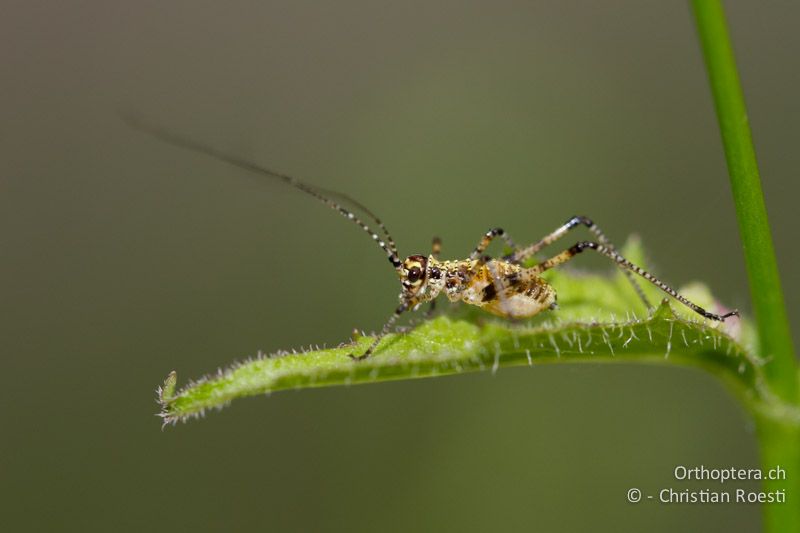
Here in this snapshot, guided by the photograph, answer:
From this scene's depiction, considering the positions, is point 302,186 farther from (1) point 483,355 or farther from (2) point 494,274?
(1) point 483,355

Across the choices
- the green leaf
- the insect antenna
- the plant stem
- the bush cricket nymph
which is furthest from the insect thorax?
the plant stem

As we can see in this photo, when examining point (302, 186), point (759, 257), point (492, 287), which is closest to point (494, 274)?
point (492, 287)

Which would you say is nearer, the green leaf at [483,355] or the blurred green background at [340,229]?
the green leaf at [483,355]

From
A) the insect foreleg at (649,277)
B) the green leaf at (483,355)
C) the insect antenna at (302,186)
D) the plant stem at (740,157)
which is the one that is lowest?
the green leaf at (483,355)

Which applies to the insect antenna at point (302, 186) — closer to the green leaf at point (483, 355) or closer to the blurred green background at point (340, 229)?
the blurred green background at point (340, 229)

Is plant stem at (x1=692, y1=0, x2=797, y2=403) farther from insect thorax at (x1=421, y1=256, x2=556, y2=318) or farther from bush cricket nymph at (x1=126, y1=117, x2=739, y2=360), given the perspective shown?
insect thorax at (x1=421, y1=256, x2=556, y2=318)

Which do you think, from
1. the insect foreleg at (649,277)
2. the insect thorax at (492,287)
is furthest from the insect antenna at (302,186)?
the insect foreleg at (649,277)
